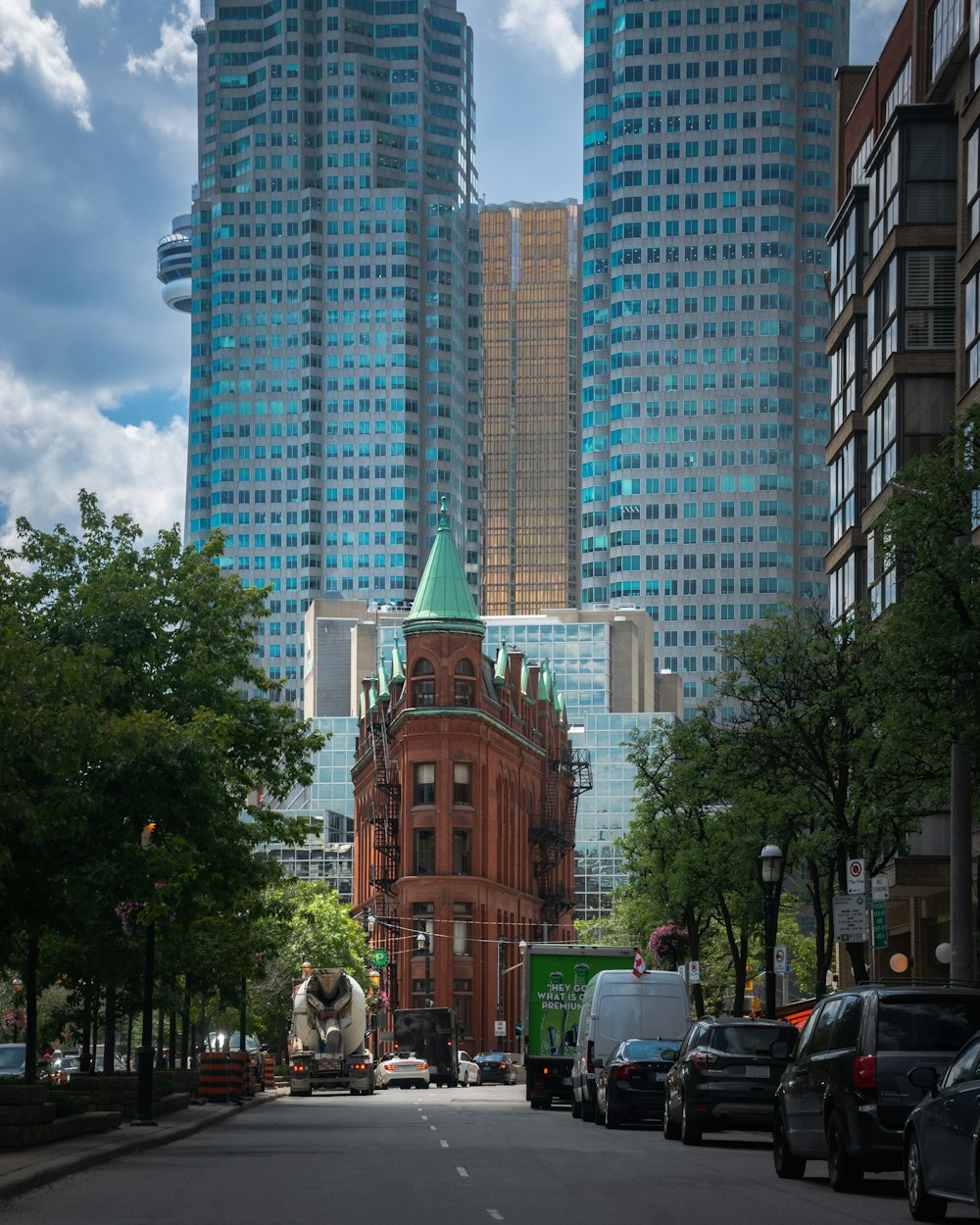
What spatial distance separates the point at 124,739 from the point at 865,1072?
1080cm

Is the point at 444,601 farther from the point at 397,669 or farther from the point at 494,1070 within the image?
the point at 494,1070

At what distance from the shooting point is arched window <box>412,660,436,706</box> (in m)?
107

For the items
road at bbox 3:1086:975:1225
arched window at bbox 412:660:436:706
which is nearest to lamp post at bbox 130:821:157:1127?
road at bbox 3:1086:975:1225

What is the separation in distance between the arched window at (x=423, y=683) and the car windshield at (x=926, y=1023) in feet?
285

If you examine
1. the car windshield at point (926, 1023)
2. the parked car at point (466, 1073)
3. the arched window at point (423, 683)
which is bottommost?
the parked car at point (466, 1073)

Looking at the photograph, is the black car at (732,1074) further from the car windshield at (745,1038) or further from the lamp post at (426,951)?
the lamp post at (426,951)

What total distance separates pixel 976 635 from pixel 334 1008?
141 feet

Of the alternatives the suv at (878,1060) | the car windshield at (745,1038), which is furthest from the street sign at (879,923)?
the suv at (878,1060)

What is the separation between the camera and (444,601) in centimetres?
10756

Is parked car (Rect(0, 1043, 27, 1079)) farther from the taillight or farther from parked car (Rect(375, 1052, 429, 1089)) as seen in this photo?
the taillight

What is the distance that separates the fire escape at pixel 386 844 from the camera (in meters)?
107

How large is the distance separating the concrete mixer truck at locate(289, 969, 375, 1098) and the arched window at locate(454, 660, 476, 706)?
41089 mm

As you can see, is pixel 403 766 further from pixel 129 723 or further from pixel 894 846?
pixel 129 723

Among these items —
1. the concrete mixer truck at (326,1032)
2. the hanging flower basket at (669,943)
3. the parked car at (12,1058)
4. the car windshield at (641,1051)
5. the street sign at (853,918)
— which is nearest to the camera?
the street sign at (853,918)
